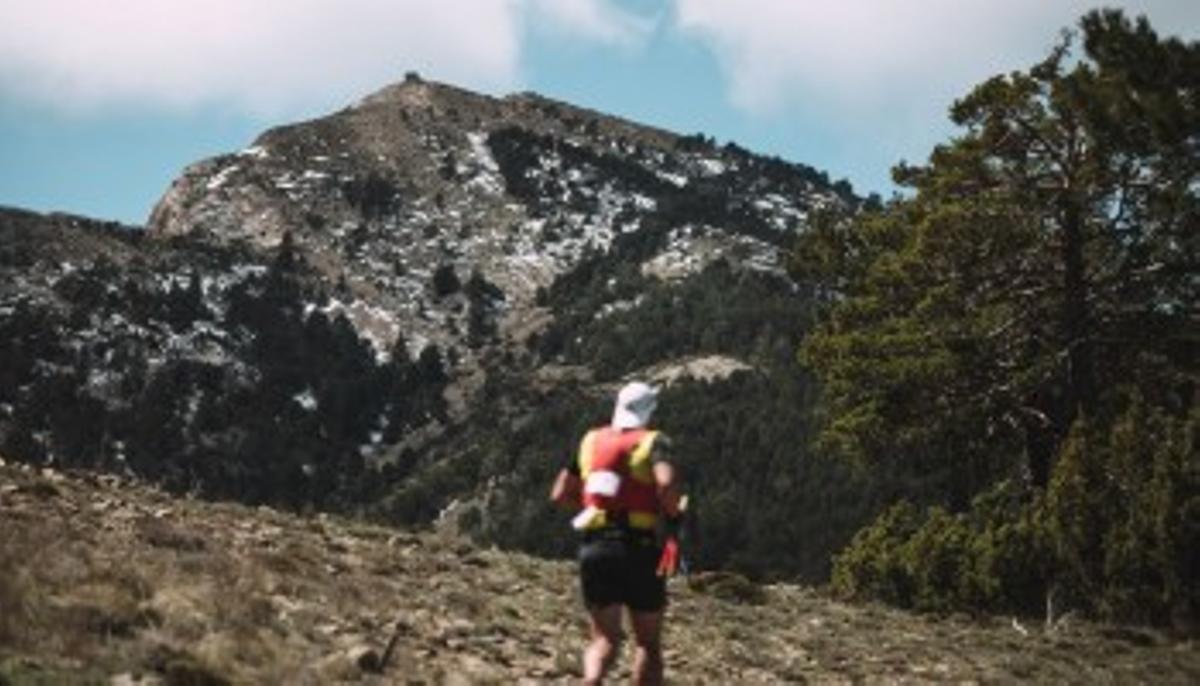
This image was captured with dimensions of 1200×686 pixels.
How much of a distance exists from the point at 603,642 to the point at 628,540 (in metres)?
0.67

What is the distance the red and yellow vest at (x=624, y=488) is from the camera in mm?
8664

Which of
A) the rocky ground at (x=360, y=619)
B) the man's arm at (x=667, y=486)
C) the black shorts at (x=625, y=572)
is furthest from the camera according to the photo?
the rocky ground at (x=360, y=619)

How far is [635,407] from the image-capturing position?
351 inches

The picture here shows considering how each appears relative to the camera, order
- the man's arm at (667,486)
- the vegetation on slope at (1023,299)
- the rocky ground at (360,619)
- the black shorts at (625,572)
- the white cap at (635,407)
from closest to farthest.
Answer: the man's arm at (667,486) → the black shorts at (625,572) → the white cap at (635,407) → the rocky ground at (360,619) → the vegetation on slope at (1023,299)

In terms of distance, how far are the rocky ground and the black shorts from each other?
8.52 ft

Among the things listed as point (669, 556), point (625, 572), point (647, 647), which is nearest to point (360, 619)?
point (647, 647)

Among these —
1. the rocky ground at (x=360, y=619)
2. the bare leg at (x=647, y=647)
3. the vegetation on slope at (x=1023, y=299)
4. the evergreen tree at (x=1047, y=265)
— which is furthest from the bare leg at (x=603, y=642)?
the evergreen tree at (x=1047, y=265)

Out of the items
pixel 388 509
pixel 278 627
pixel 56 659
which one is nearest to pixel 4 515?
pixel 278 627

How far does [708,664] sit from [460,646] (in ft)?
9.59

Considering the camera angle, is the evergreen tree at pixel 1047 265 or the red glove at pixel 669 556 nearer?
the red glove at pixel 669 556

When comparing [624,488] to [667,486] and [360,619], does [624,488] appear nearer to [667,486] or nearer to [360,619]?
[667,486]

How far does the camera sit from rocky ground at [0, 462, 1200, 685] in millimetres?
10062

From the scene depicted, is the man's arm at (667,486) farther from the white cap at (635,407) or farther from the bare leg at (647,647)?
the bare leg at (647,647)

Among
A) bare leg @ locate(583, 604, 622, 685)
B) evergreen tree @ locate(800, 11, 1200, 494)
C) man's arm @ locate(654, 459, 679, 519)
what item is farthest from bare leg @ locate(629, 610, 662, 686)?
evergreen tree @ locate(800, 11, 1200, 494)
